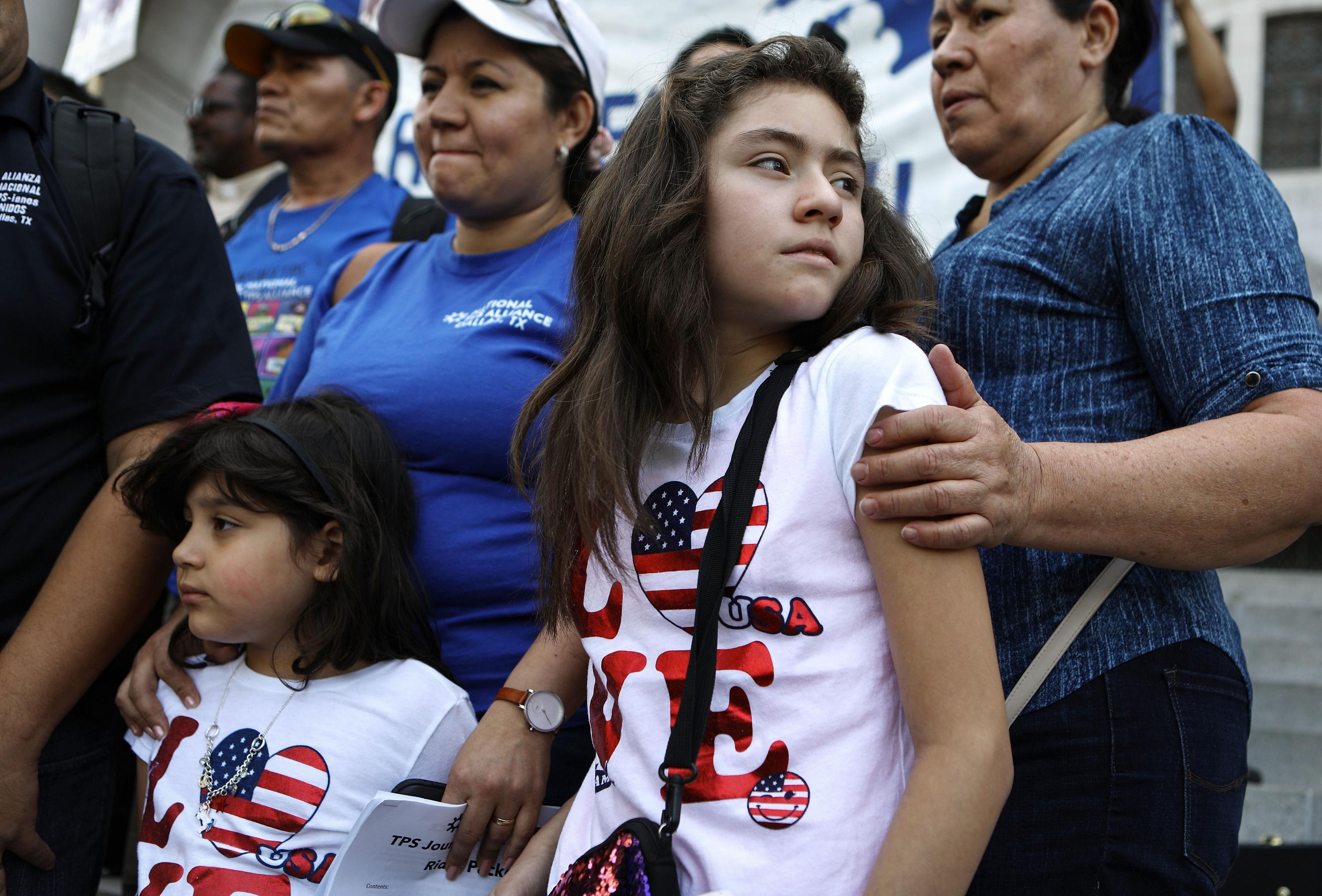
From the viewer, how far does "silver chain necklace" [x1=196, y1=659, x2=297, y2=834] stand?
1.76 meters

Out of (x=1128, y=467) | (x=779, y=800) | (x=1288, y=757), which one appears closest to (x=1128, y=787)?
(x=1128, y=467)

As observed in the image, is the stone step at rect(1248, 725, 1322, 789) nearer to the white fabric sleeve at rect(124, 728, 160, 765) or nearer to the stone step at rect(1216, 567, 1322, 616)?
the stone step at rect(1216, 567, 1322, 616)

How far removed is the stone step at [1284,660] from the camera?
544 centimetres

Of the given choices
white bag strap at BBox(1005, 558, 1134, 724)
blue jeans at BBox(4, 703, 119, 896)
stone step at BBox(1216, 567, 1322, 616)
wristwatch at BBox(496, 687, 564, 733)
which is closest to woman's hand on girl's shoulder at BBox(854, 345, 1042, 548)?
white bag strap at BBox(1005, 558, 1134, 724)

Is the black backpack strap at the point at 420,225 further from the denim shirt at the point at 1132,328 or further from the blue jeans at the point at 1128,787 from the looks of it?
the blue jeans at the point at 1128,787

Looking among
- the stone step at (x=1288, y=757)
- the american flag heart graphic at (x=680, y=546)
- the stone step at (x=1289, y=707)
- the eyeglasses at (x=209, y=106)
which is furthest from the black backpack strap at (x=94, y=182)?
the stone step at (x=1289, y=707)

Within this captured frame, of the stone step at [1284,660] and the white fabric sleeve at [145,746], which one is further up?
the white fabric sleeve at [145,746]

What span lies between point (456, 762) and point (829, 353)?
0.86 meters

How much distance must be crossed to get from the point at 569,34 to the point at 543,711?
4.77ft

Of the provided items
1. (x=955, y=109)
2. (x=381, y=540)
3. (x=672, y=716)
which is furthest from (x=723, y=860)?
(x=955, y=109)

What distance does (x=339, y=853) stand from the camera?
1571 millimetres

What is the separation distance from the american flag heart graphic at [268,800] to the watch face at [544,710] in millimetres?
346

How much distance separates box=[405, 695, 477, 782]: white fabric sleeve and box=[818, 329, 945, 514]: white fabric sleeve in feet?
2.85

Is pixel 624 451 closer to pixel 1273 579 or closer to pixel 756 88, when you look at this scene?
pixel 756 88
